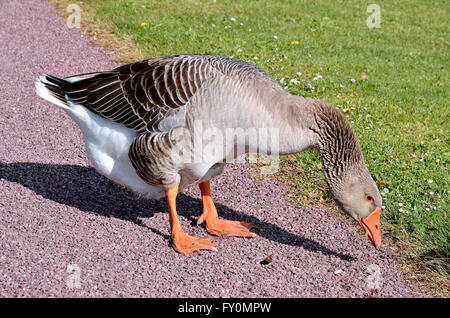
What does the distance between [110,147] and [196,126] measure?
0.98m

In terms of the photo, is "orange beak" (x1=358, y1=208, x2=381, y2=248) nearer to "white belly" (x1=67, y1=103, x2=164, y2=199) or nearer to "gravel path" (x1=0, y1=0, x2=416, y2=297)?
"gravel path" (x1=0, y1=0, x2=416, y2=297)

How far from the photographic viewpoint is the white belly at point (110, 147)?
4.63 m

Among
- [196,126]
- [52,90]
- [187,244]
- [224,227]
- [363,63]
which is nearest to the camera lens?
[196,126]

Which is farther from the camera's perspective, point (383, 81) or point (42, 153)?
point (383, 81)

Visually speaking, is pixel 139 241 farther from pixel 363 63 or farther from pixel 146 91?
pixel 363 63

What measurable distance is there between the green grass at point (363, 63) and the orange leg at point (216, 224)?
995mm

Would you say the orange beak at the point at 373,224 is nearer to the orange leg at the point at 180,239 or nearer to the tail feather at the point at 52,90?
the orange leg at the point at 180,239

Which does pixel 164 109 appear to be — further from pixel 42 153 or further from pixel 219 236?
pixel 42 153

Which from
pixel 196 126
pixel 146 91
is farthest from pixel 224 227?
pixel 146 91

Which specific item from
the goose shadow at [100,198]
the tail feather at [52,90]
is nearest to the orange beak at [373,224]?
the goose shadow at [100,198]

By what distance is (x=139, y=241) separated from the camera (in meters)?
4.70
